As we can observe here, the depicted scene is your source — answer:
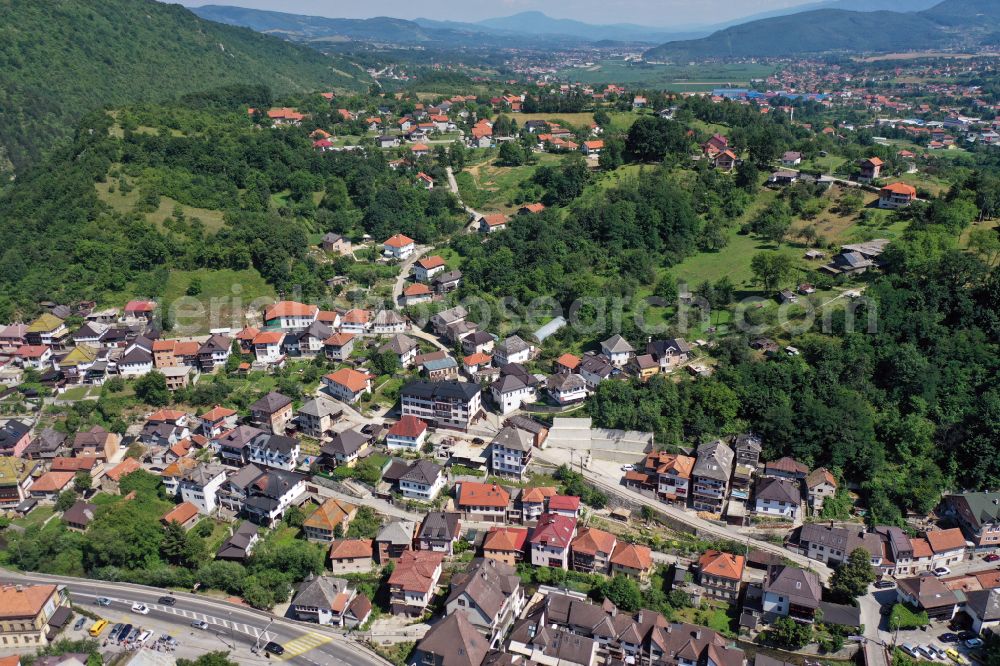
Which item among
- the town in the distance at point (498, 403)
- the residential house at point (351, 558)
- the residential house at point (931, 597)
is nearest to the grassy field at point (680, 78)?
the town in the distance at point (498, 403)

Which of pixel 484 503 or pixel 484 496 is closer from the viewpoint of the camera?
pixel 484 503

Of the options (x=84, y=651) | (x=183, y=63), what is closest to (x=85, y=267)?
(x=84, y=651)

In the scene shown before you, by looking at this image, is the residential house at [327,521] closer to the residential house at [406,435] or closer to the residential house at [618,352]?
the residential house at [406,435]

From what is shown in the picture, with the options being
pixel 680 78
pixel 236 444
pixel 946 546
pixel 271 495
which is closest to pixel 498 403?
pixel 271 495

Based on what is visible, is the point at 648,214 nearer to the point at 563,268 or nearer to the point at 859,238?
the point at 563,268

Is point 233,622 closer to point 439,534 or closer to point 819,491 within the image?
point 439,534
